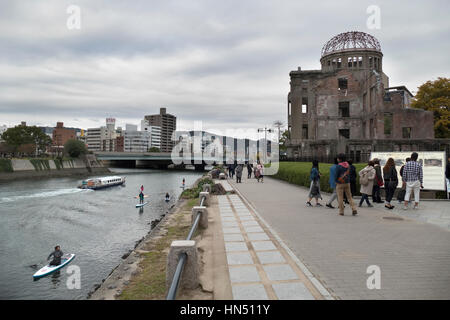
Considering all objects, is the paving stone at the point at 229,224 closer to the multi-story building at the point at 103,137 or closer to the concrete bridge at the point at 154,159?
the concrete bridge at the point at 154,159

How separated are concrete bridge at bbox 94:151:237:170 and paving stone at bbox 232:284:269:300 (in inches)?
2787

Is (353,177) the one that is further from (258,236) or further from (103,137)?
(103,137)

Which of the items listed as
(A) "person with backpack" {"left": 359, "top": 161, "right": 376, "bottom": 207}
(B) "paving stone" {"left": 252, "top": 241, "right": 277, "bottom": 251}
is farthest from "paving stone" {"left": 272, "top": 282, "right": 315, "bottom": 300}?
(A) "person with backpack" {"left": 359, "top": 161, "right": 376, "bottom": 207}

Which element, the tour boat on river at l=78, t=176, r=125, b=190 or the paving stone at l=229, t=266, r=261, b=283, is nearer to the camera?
the paving stone at l=229, t=266, r=261, b=283

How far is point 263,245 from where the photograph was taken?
7336mm

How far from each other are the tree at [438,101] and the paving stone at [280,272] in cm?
4696

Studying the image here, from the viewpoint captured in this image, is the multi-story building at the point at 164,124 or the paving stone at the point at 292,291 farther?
the multi-story building at the point at 164,124

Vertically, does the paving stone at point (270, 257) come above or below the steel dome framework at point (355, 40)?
below

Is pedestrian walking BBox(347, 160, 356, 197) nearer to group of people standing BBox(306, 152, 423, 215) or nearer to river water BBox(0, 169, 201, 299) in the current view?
group of people standing BBox(306, 152, 423, 215)

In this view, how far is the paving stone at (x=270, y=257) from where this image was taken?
616 cm

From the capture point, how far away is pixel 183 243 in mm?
5188

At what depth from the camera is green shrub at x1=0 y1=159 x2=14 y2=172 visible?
53.5m

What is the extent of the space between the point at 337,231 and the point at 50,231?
788 inches

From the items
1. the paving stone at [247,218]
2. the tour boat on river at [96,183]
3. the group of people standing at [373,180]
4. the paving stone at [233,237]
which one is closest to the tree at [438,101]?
the group of people standing at [373,180]
